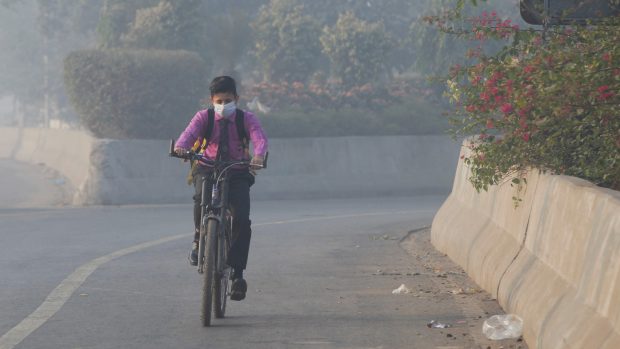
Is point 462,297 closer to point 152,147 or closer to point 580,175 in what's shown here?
point 580,175

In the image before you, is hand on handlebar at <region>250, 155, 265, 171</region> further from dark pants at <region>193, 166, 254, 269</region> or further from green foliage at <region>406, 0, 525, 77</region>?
green foliage at <region>406, 0, 525, 77</region>

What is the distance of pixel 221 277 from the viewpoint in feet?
30.7

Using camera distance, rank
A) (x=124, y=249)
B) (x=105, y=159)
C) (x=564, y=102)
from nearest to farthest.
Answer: (x=564, y=102) < (x=124, y=249) < (x=105, y=159)

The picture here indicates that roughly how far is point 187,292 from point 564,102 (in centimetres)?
355

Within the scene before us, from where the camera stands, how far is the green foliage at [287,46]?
44.6 m

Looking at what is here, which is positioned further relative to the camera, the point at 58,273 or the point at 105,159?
the point at 105,159

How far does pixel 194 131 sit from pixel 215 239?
3.29 ft

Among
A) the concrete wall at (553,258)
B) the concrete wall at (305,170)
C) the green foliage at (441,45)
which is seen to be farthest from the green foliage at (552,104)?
the green foliage at (441,45)

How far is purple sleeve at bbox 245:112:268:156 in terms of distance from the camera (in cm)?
971

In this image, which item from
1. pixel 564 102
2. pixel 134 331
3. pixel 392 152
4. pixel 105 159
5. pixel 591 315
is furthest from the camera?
pixel 392 152

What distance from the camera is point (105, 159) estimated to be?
2680 cm

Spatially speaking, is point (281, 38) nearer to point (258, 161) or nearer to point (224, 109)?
point (224, 109)

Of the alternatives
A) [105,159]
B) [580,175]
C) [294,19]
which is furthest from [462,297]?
[294,19]

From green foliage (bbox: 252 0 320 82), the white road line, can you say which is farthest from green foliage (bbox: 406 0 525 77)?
the white road line
